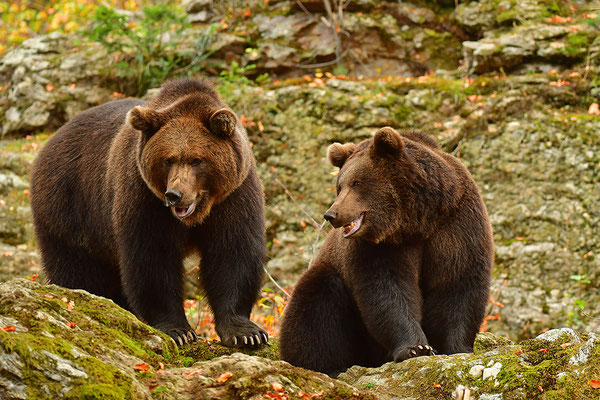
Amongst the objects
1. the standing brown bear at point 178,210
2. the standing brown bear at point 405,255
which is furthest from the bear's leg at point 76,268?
the standing brown bear at point 405,255

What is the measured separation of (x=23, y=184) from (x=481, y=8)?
8968mm

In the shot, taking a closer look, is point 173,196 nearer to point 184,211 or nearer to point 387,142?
point 184,211

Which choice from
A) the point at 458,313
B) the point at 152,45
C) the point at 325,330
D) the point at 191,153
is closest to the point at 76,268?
the point at 191,153

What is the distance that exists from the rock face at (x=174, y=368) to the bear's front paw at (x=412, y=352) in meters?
0.55

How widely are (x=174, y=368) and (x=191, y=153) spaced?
2476 mm

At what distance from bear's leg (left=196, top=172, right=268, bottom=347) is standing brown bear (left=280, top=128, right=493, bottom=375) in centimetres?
55

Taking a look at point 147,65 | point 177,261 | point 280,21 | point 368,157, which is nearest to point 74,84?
point 147,65

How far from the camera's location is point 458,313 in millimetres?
6016

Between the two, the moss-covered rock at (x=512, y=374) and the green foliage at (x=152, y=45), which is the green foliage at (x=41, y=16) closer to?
the green foliage at (x=152, y=45)

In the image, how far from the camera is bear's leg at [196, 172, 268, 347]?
6.59m

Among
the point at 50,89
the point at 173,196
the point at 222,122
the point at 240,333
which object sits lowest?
the point at 240,333

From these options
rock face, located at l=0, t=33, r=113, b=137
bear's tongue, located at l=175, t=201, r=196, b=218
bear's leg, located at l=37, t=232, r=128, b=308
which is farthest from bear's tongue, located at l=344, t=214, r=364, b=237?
rock face, located at l=0, t=33, r=113, b=137

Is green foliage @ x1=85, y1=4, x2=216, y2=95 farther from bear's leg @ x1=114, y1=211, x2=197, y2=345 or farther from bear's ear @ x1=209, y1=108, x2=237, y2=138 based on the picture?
bear's leg @ x1=114, y1=211, x2=197, y2=345

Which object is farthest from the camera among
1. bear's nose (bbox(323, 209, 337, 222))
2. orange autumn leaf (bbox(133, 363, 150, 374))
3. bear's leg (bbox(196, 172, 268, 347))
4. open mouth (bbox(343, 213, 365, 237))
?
bear's leg (bbox(196, 172, 268, 347))
